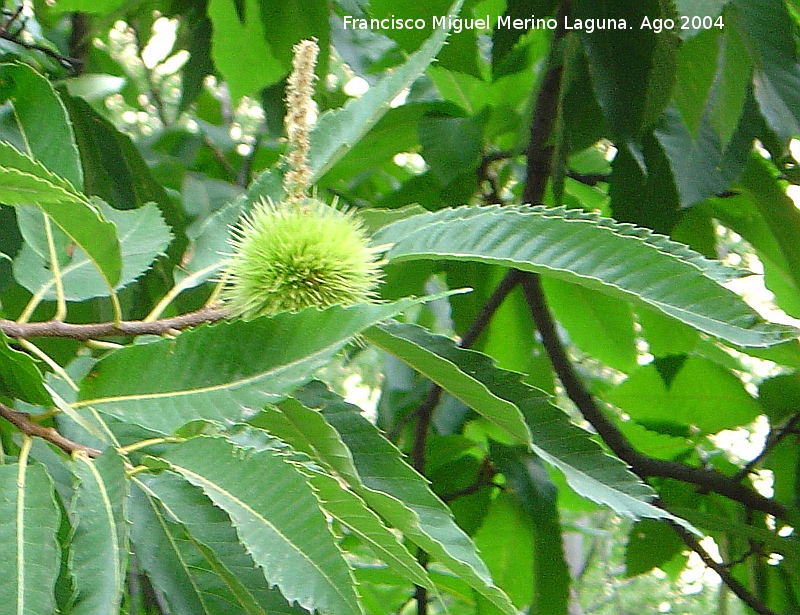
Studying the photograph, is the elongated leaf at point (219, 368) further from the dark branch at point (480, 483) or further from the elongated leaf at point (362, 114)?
the dark branch at point (480, 483)

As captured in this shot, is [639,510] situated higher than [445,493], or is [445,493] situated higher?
[639,510]

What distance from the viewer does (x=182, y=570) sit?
53 cm

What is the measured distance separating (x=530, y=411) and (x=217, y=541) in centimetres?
22

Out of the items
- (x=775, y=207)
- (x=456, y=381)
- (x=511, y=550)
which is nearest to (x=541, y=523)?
(x=511, y=550)

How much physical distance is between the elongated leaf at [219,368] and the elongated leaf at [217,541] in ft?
0.21

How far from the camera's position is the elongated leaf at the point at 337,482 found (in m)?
0.43

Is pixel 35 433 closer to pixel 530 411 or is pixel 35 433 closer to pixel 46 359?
pixel 46 359

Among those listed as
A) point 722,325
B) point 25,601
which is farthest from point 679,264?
point 25,601

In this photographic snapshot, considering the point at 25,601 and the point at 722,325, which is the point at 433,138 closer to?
the point at 722,325

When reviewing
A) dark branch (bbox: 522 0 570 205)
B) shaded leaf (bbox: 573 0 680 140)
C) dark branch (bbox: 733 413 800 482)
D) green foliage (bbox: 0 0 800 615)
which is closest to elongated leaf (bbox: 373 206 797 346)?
green foliage (bbox: 0 0 800 615)

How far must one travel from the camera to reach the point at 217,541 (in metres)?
0.50

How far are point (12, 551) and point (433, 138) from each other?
730mm

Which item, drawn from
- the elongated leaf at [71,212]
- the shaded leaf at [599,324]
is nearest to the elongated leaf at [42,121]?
the elongated leaf at [71,212]

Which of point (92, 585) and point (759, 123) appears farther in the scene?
point (759, 123)
